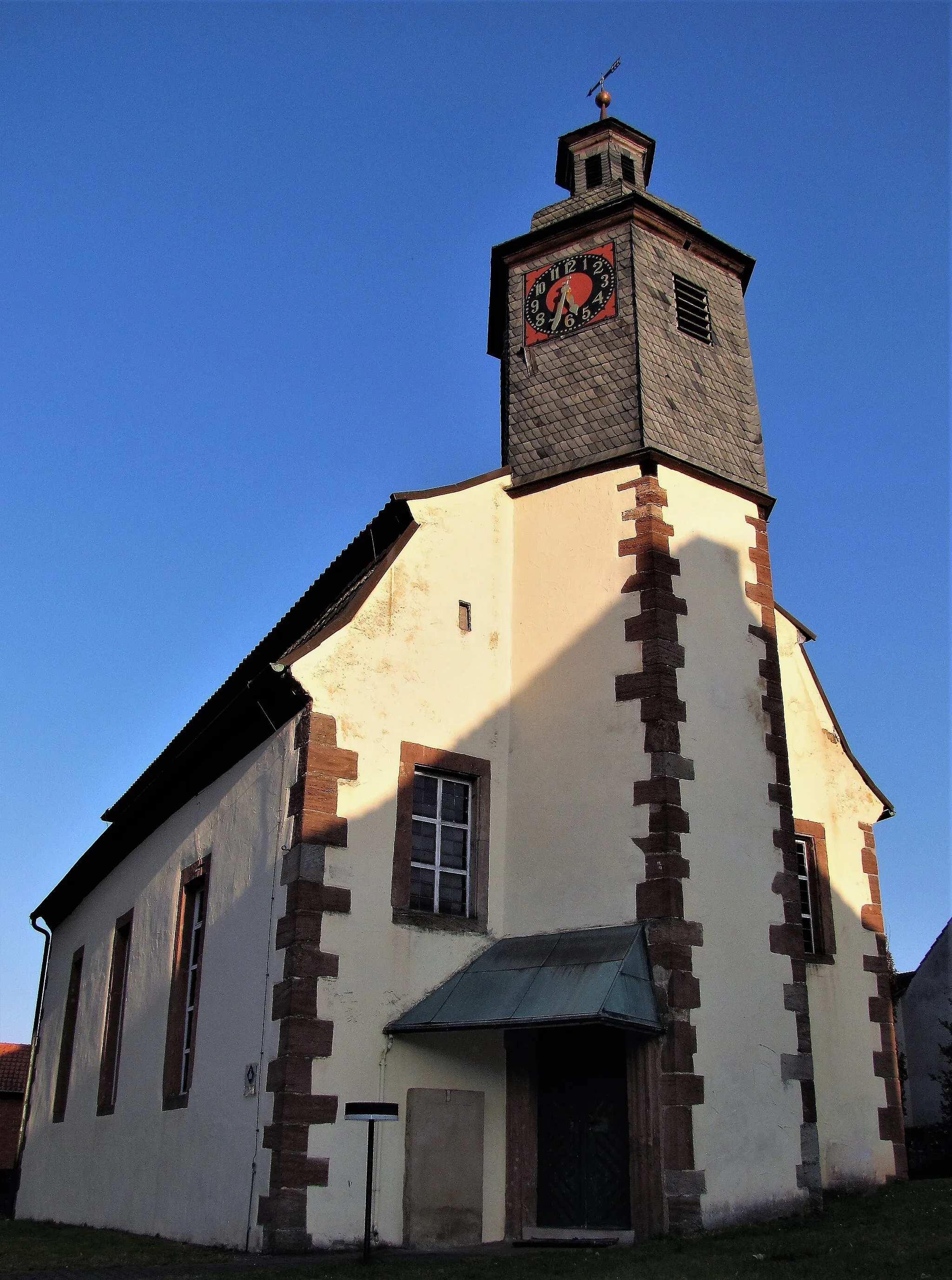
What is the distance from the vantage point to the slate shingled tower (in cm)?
1537

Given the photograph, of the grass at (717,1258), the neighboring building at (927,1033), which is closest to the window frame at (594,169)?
the grass at (717,1258)

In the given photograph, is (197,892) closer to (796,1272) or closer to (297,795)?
(297,795)

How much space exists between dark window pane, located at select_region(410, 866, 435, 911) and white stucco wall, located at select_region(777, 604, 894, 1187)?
4781mm

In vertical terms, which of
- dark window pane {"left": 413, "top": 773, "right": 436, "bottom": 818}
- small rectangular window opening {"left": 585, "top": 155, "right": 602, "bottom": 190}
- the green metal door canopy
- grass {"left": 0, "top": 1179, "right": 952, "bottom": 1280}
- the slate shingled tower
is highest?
small rectangular window opening {"left": 585, "top": 155, "right": 602, "bottom": 190}

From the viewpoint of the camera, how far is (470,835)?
13.9 m

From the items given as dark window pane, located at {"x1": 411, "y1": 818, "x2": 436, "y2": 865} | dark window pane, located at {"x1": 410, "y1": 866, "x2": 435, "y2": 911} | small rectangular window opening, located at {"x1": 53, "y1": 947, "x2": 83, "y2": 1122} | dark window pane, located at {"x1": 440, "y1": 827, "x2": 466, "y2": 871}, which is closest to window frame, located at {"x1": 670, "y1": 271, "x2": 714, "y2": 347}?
dark window pane, located at {"x1": 440, "y1": 827, "x2": 466, "y2": 871}

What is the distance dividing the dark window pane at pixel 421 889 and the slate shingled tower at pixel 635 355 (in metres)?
5.04

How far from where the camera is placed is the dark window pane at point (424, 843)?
13453 mm

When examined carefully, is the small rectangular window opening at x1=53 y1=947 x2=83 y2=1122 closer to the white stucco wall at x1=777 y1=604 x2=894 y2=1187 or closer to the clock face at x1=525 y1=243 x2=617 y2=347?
the white stucco wall at x1=777 y1=604 x2=894 y2=1187

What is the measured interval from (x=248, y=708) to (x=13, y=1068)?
3407cm

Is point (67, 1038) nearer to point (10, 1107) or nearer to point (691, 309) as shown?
point (691, 309)

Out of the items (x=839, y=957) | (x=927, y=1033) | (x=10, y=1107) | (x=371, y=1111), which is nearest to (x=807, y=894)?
(x=839, y=957)

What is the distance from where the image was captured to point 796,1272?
30.7 ft

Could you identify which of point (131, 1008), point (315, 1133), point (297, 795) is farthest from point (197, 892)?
point (315, 1133)
